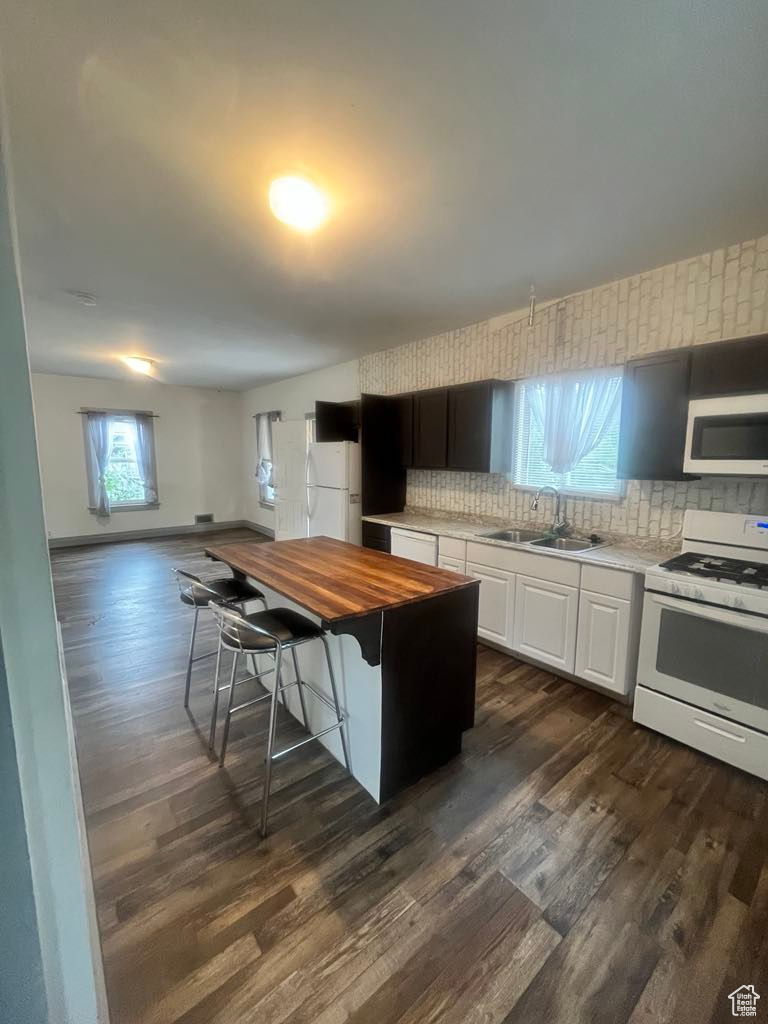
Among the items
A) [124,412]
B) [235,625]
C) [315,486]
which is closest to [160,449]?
[124,412]

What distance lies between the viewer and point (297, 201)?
5.98ft

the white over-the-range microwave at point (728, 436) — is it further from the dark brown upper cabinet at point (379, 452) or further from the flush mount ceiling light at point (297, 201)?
the dark brown upper cabinet at point (379, 452)

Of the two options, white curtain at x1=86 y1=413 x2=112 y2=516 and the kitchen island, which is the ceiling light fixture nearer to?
white curtain at x1=86 y1=413 x2=112 y2=516

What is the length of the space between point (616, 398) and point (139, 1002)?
11.6 ft

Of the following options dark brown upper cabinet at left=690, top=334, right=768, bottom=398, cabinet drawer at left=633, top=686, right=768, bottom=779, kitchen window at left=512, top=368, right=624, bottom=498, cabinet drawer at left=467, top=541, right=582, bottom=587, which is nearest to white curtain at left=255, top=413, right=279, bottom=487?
kitchen window at left=512, top=368, right=624, bottom=498

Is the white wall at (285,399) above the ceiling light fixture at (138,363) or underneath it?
underneath

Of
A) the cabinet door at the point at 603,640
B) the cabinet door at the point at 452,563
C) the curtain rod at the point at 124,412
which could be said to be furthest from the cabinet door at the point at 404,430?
the curtain rod at the point at 124,412

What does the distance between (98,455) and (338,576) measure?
6080 millimetres

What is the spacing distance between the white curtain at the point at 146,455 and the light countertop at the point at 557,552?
4.54 meters

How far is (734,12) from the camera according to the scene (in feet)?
3.73

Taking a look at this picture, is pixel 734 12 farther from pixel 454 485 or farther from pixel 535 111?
pixel 454 485

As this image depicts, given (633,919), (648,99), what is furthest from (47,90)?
(633,919)

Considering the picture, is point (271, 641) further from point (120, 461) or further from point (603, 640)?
point (120, 461)

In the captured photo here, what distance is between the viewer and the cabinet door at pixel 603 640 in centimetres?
235
